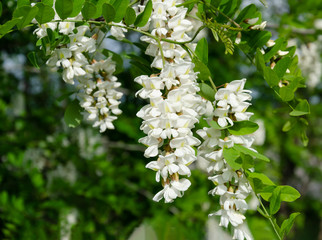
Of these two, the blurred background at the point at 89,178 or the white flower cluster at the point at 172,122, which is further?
the blurred background at the point at 89,178

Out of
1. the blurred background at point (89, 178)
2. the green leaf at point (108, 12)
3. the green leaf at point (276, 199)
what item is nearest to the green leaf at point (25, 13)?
the green leaf at point (108, 12)

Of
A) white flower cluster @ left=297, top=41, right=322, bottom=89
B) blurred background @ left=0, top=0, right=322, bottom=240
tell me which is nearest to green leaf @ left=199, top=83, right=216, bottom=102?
blurred background @ left=0, top=0, right=322, bottom=240

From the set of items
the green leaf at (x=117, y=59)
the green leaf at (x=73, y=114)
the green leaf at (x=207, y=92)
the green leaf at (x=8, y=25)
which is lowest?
the green leaf at (x=73, y=114)

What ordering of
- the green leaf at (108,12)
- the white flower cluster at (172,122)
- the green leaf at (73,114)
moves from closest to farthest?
1. the white flower cluster at (172,122)
2. the green leaf at (108,12)
3. the green leaf at (73,114)

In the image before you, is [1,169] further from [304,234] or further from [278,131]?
[304,234]

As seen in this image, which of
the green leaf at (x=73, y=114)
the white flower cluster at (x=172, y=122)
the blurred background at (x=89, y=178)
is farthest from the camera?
the blurred background at (x=89, y=178)

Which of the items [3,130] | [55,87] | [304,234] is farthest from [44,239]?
[304,234]

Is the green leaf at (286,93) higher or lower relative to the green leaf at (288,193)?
higher

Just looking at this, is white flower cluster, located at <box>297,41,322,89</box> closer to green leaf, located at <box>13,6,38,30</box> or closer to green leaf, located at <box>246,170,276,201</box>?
green leaf, located at <box>246,170,276,201</box>

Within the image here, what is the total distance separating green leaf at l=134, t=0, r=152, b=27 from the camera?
669 millimetres

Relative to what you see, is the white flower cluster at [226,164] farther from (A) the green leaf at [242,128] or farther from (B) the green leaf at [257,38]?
(B) the green leaf at [257,38]

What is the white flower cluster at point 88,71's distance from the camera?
0.72 m

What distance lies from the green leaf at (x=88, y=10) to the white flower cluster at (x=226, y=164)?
0.93ft

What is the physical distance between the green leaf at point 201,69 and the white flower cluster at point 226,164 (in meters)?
0.05
